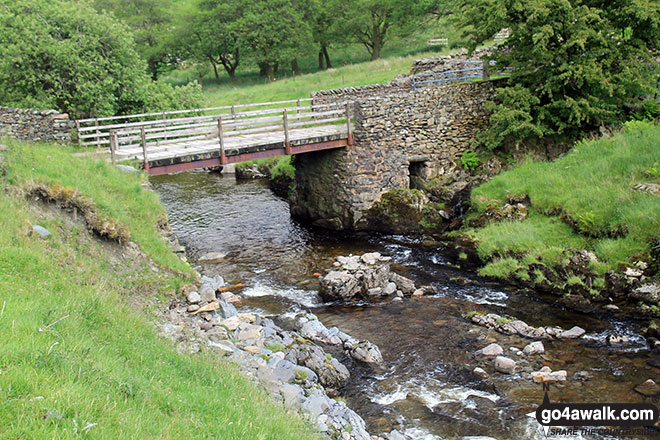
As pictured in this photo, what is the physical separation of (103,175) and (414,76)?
1747cm

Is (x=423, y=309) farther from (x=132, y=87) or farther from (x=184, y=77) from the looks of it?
(x=184, y=77)

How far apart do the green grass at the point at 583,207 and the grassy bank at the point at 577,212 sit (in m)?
0.02

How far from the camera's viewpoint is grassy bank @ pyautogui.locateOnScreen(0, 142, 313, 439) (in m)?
5.15

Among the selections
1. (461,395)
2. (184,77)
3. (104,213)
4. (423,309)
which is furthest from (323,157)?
(184,77)

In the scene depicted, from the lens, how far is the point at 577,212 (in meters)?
17.6

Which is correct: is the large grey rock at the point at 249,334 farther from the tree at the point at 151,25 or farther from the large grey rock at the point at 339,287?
the tree at the point at 151,25

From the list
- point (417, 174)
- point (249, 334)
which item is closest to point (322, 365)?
point (249, 334)

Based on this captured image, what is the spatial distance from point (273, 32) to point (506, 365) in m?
47.1

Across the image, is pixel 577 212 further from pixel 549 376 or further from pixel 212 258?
pixel 212 258

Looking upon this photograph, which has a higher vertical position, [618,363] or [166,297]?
[166,297]

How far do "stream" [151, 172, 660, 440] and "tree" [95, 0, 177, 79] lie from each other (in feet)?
128

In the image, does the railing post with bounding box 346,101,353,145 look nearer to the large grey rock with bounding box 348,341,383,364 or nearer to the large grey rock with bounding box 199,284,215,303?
the large grey rock with bounding box 199,284,215,303

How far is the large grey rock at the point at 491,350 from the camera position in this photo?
1196 cm

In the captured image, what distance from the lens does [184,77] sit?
6506 centimetres
